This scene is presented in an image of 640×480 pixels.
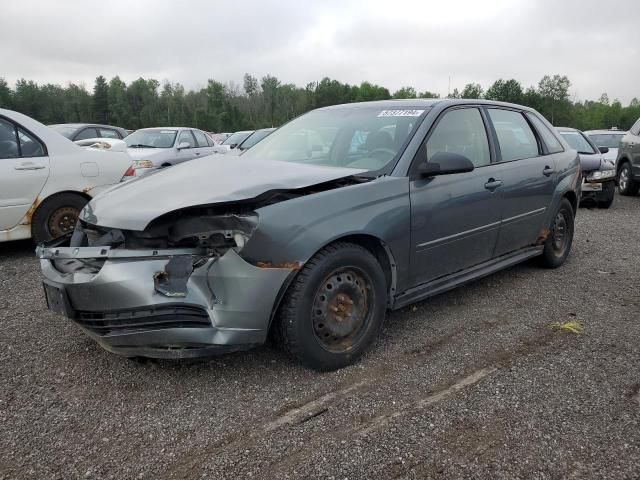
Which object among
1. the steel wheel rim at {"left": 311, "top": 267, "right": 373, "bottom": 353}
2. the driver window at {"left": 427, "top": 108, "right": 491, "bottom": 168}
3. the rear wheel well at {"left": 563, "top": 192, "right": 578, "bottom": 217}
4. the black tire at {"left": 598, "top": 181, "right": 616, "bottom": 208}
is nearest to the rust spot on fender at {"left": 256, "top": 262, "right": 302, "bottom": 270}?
the steel wheel rim at {"left": 311, "top": 267, "right": 373, "bottom": 353}

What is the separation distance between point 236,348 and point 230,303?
26 centimetres

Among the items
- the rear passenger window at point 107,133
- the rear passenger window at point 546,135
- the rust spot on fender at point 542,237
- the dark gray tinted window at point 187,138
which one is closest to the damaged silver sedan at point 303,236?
the rust spot on fender at point 542,237

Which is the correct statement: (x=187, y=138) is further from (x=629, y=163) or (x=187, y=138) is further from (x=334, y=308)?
(x=334, y=308)

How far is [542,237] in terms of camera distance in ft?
16.0

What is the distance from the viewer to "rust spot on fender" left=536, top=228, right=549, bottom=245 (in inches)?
190

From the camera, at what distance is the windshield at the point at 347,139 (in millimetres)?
3578

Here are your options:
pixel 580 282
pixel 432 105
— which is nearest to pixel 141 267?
pixel 432 105

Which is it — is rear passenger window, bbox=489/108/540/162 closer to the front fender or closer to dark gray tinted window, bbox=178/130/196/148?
the front fender

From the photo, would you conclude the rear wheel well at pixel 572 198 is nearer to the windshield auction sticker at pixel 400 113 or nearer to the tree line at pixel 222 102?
the windshield auction sticker at pixel 400 113

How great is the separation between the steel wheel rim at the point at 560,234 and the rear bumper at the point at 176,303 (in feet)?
11.2

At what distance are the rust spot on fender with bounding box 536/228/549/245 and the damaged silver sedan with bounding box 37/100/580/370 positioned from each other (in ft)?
2.01

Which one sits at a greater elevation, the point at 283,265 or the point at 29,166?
the point at 29,166

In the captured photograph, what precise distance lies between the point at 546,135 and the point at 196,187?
3.57m

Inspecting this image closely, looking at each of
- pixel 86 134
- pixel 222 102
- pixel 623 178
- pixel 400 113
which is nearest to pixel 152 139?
pixel 86 134
